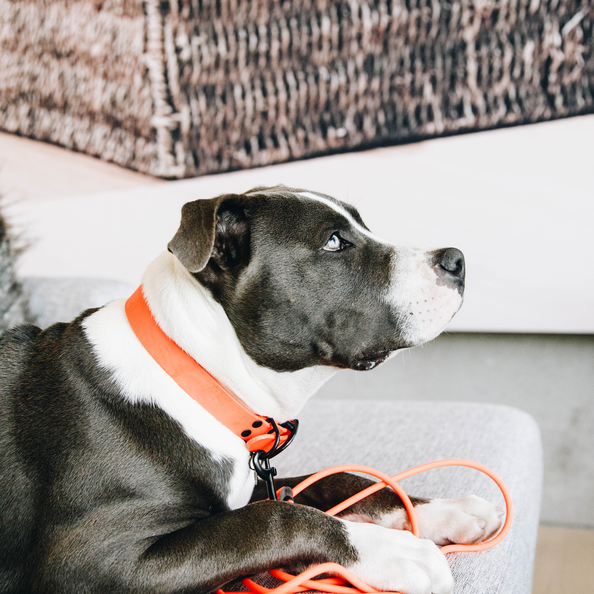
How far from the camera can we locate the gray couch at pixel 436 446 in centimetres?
103

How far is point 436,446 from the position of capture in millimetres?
1471

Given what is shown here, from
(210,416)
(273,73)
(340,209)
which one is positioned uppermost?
(273,73)

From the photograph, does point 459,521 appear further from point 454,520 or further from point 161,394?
point 161,394

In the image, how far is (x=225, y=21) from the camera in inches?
84.0

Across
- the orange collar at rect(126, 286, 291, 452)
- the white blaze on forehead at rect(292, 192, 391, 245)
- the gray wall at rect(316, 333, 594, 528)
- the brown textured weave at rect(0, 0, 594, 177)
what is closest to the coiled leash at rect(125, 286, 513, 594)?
the orange collar at rect(126, 286, 291, 452)

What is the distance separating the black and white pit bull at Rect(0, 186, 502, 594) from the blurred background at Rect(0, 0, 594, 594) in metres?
1.01

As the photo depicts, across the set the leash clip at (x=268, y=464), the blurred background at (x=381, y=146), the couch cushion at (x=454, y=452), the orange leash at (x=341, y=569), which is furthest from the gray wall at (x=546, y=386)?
the leash clip at (x=268, y=464)

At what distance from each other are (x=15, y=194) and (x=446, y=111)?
1.99 meters

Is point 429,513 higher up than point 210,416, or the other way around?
point 210,416

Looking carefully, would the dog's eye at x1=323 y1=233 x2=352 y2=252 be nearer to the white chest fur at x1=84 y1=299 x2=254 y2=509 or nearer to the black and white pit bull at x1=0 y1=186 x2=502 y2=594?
the black and white pit bull at x1=0 y1=186 x2=502 y2=594

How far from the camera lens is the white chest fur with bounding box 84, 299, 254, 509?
0.95m

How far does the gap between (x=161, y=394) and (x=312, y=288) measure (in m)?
0.35

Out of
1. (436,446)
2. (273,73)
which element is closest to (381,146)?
(273,73)

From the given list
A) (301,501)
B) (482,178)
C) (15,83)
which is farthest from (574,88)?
(15,83)
